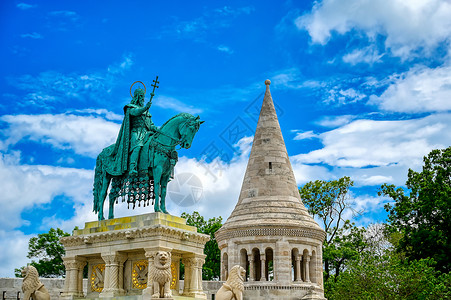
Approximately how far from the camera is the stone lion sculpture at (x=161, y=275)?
1414 cm

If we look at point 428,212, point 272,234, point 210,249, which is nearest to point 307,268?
point 272,234

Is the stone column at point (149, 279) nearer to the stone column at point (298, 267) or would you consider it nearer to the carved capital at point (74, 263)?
the carved capital at point (74, 263)

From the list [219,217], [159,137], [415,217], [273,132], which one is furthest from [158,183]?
[219,217]

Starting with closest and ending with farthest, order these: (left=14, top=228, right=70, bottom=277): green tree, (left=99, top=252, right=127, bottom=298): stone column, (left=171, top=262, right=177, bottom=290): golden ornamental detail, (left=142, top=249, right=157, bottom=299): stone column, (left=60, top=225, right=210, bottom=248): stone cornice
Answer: (left=142, top=249, right=157, bottom=299): stone column
(left=60, top=225, right=210, bottom=248): stone cornice
(left=99, top=252, right=127, bottom=298): stone column
(left=171, top=262, right=177, bottom=290): golden ornamental detail
(left=14, top=228, right=70, bottom=277): green tree

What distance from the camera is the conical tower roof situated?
94.3 ft

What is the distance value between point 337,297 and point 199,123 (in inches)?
739

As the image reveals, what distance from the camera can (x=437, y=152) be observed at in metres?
35.0

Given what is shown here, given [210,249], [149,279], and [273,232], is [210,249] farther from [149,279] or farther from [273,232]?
[149,279]

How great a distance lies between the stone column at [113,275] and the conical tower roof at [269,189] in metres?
13.5

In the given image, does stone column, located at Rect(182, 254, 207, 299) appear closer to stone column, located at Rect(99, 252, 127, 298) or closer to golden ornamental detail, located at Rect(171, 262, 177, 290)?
golden ornamental detail, located at Rect(171, 262, 177, 290)

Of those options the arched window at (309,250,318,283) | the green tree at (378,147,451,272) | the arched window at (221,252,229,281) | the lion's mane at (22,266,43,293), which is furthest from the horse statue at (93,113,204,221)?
the green tree at (378,147,451,272)

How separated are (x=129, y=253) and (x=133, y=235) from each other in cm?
84

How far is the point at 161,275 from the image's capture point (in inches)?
556

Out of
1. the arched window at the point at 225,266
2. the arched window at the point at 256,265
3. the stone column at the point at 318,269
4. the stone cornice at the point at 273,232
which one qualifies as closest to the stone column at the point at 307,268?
the stone column at the point at 318,269
